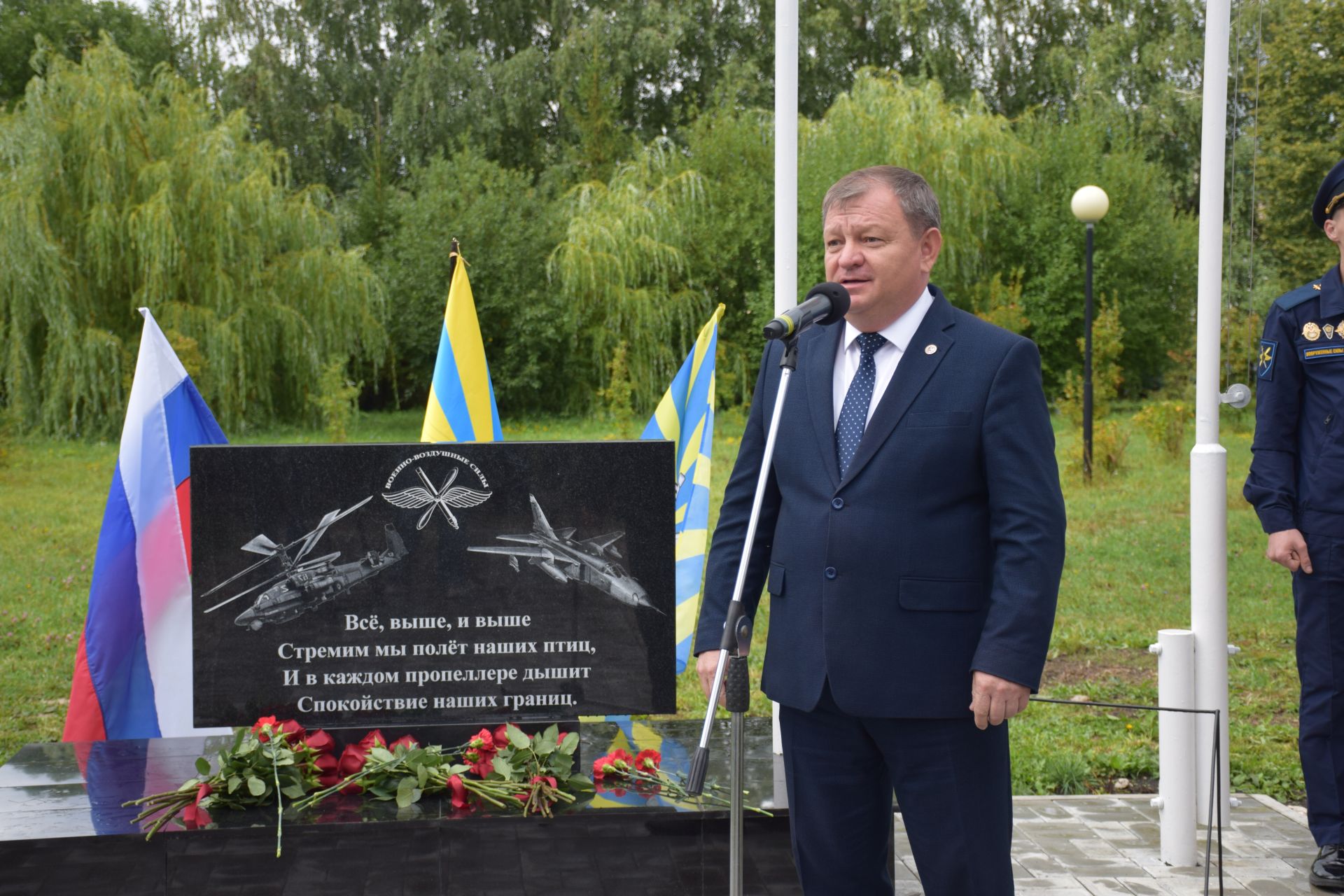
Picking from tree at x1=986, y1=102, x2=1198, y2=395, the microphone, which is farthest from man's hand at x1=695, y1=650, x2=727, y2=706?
tree at x1=986, y1=102, x2=1198, y2=395

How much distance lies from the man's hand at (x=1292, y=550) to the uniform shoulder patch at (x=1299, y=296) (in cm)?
66

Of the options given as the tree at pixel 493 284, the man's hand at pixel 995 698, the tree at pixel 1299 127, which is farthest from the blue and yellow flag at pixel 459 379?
the tree at pixel 493 284

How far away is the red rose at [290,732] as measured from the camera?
3.38m

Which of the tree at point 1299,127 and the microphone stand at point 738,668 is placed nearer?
the microphone stand at point 738,668

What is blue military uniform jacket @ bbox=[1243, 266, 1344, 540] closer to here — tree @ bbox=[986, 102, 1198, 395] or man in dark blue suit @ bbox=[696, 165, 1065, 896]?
man in dark blue suit @ bbox=[696, 165, 1065, 896]

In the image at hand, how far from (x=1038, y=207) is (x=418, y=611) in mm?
17780

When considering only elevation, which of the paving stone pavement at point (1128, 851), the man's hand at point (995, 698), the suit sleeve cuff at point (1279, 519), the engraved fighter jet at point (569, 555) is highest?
the suit sleeve cuff at point (1279, 519)

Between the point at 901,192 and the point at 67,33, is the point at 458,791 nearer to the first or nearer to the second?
the point at 901,192

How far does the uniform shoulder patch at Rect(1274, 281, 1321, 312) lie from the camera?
374cm

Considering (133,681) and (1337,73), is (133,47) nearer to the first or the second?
(1337,73)

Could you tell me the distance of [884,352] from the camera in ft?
8.18

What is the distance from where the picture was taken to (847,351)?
8.34 ft

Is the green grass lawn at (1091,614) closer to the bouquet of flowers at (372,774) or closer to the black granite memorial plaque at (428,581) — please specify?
the black granite memorial plaque at (428,581)

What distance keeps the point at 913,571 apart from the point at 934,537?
0.24 feet
